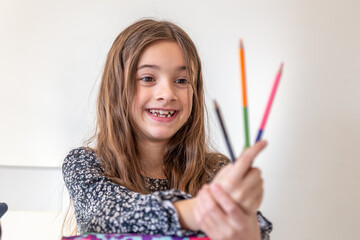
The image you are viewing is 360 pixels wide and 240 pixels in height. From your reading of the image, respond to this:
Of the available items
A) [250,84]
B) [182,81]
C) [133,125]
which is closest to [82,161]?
[133,125]

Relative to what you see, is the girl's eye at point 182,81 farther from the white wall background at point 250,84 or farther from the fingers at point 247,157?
the fingers at point 247,157

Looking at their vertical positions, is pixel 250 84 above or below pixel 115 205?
above

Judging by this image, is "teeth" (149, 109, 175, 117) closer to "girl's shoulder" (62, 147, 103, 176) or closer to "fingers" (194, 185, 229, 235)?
"girl's shoulder" (62, 147, 103, 176)

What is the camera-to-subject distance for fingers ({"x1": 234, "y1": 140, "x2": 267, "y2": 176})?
41cm

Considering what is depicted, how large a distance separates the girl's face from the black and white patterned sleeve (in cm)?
13

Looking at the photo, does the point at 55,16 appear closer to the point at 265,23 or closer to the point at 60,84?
the point at 60,84

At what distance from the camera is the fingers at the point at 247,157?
0.41 metres

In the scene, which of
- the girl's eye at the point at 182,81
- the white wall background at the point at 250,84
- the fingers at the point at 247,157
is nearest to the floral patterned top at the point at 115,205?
the fingers at the point at 247,157

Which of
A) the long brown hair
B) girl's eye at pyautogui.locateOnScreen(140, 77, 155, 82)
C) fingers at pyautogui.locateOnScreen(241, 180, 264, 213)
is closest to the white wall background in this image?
the long brown hair

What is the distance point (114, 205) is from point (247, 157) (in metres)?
0.26

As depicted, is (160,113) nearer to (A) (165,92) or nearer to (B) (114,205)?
(A) (165,92)

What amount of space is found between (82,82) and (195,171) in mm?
451

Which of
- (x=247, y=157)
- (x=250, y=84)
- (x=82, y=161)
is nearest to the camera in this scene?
(x=247, y=157)

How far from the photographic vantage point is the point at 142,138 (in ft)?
2.88
